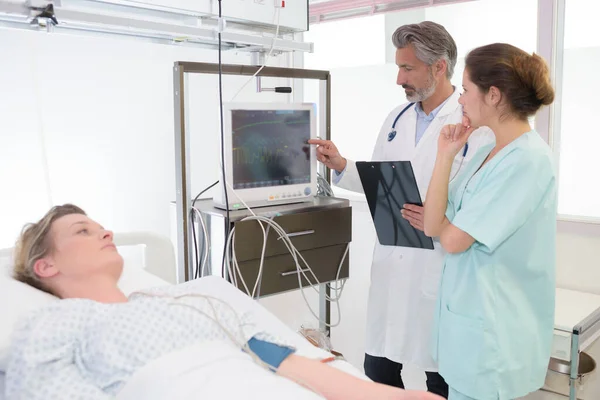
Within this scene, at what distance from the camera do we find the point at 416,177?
192 centimetres

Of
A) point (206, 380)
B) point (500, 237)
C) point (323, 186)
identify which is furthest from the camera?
point (323, 186)

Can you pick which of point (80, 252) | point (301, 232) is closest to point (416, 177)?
point (301, 232)

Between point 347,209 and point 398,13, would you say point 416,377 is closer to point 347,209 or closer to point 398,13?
point 347,209

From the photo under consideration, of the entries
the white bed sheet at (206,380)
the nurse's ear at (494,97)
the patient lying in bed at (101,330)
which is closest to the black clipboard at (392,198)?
the nurse's ear at (494,97)

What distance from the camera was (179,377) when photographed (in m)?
1.10

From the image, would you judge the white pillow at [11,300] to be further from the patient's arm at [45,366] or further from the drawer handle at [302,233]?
the drawer handle at [302,233]

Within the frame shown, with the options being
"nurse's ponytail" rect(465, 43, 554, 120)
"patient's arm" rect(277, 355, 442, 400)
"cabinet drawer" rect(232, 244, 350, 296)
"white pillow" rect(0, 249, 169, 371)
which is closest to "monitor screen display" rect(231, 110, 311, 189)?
"cabinet drawer" rect(232, 244, 350, 296)

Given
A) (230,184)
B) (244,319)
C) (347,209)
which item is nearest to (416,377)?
(347,209)

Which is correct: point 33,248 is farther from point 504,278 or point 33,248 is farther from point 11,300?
point 504,278

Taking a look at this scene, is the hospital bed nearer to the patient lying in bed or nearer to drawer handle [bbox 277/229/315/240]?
the patient lying in bed

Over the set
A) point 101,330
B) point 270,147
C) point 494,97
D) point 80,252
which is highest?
point 494,97

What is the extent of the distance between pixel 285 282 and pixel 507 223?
→ 79cm

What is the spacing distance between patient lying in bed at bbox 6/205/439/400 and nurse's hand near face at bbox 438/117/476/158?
2.27ft

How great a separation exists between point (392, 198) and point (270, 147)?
44 cm
